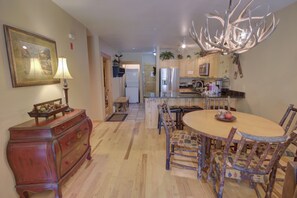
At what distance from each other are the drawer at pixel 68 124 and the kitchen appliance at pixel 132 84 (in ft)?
18.3

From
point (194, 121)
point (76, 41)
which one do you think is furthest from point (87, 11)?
point (194, 121)

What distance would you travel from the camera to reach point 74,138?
2020 millimetres

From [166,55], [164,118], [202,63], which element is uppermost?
[166,55]

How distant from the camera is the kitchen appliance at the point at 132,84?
307 inches

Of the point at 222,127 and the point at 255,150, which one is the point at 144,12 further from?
the point at 255,150

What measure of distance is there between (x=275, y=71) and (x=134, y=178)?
120 inches

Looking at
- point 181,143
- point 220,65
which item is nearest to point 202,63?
point 220,65

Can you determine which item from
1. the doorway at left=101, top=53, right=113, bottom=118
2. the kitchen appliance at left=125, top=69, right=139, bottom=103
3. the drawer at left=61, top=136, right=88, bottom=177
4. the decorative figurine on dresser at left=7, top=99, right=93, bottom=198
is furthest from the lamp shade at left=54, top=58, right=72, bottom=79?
the kitchen appliance at left=125, top=69, right=139, bottom=103

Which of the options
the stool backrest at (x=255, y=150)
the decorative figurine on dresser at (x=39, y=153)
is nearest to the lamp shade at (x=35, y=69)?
the decorative figurine on dresser at (x=39, y=153)

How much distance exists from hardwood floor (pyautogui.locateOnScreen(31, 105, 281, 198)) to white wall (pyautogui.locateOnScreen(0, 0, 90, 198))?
0.76 m

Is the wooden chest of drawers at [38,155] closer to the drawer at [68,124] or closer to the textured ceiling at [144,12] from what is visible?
the drawer at [68,124]

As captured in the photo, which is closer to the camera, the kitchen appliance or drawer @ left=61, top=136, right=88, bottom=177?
drawer @ left=61, top=136, right=88, bottom=177

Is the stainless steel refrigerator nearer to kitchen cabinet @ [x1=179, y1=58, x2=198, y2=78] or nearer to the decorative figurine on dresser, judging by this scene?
kitchen cabinet @ [x1=179, y1=58, x2=198, y2=78]

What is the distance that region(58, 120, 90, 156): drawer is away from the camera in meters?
1.79
